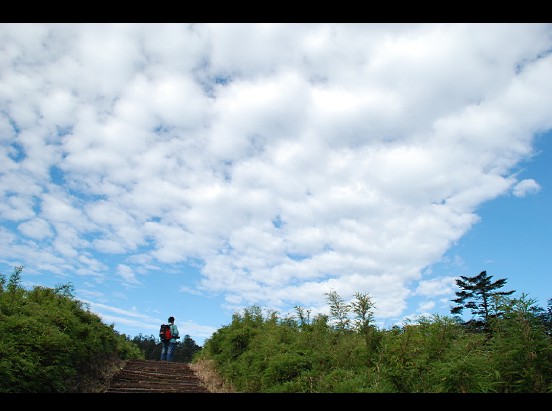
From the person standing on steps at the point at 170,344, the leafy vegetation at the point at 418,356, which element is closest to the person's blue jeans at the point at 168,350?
the person standing on steps at the point at 170,344

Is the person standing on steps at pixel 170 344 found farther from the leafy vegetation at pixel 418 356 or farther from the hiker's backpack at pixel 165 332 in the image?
the leafy vegetation at pixel 418 356

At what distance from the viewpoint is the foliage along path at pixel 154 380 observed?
989 centimetres

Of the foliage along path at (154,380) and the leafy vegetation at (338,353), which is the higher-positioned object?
the leafy vegetation at (338,353)

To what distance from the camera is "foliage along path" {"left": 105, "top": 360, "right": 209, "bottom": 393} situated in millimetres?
9891

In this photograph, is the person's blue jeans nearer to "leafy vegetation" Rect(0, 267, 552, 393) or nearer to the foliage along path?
the foliage along path

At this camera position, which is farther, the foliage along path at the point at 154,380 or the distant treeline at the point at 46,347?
the foliage along path at the point at 154,380

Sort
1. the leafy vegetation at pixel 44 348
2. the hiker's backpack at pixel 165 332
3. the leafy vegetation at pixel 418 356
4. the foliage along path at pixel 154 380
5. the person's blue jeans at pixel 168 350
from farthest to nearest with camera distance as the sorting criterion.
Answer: the person's blue jeans at pixel 168 350 → the hiker's backpack at pixel 165 332 → the foliage along path at pixel 154 380 → the leafy vegetation at pixel 44 348 → the leafy vegetation at pixel 418 356

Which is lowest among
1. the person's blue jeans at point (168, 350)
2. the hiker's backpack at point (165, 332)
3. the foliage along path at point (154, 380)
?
the foliage along path at point (154, 380)

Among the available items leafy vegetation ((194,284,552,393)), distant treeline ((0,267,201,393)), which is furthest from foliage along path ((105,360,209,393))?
leafy vegetation ((194,284,552,393))

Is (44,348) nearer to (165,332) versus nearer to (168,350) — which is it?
(165,332)

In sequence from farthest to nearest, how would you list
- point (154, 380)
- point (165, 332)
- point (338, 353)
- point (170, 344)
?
point (170, 344)
point (165, 332)
point (154, 380)
point (338, 353)

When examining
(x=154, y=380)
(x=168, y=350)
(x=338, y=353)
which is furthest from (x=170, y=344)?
(x=338, y=353)

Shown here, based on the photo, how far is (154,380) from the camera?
11.5 m
